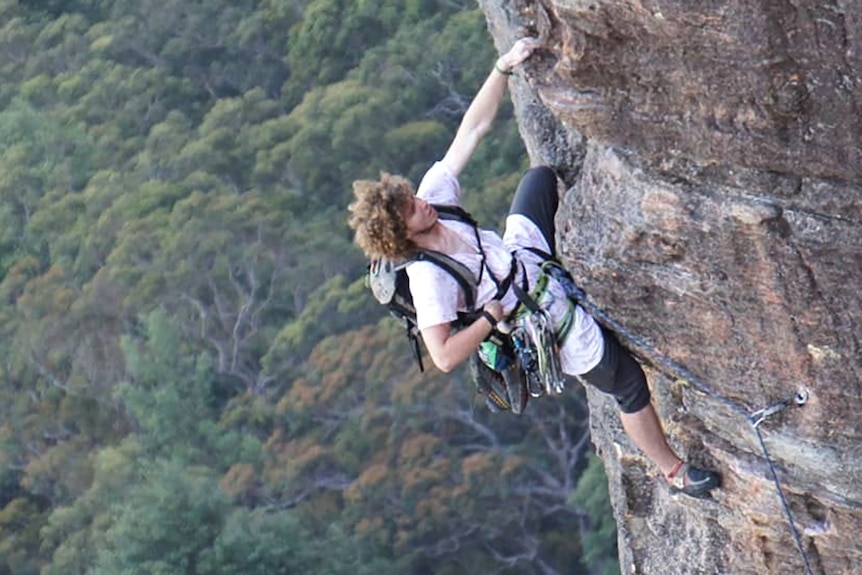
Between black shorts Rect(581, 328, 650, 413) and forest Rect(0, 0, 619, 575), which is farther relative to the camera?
forest Rect(0, 0, 619, 575)

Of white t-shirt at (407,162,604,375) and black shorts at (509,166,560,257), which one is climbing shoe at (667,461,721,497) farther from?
black shorts at (509,166,560,257)

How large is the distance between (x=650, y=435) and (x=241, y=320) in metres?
16.4

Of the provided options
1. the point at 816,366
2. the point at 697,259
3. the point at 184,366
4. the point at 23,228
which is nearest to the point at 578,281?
the point at 697,259

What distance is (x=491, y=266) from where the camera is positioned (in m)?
4.50

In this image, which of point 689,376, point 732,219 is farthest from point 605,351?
point 732,219

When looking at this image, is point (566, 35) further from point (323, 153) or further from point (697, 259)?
point (323, 153)

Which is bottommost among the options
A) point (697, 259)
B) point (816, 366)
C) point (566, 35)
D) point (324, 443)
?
point (324, 443)

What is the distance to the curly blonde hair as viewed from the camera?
4195mm

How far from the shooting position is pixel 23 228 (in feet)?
75.3

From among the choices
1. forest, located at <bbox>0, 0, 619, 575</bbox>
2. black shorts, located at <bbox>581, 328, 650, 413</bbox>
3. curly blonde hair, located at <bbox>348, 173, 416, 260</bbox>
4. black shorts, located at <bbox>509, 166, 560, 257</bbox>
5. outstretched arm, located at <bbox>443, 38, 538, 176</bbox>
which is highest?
curly blonde hair, located at <bbox>348, 173, 416, 260</bbox>

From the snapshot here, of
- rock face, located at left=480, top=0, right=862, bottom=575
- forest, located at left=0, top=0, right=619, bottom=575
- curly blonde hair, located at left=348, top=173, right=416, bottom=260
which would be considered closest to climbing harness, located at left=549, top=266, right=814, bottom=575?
rock face, located at left=480, top=0, right=862, bottom=575

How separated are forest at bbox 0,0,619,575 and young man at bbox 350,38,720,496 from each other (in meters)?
13.1

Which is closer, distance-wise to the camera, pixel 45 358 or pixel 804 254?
pixel 804 254

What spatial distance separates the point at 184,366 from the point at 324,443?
2365 millimetres
